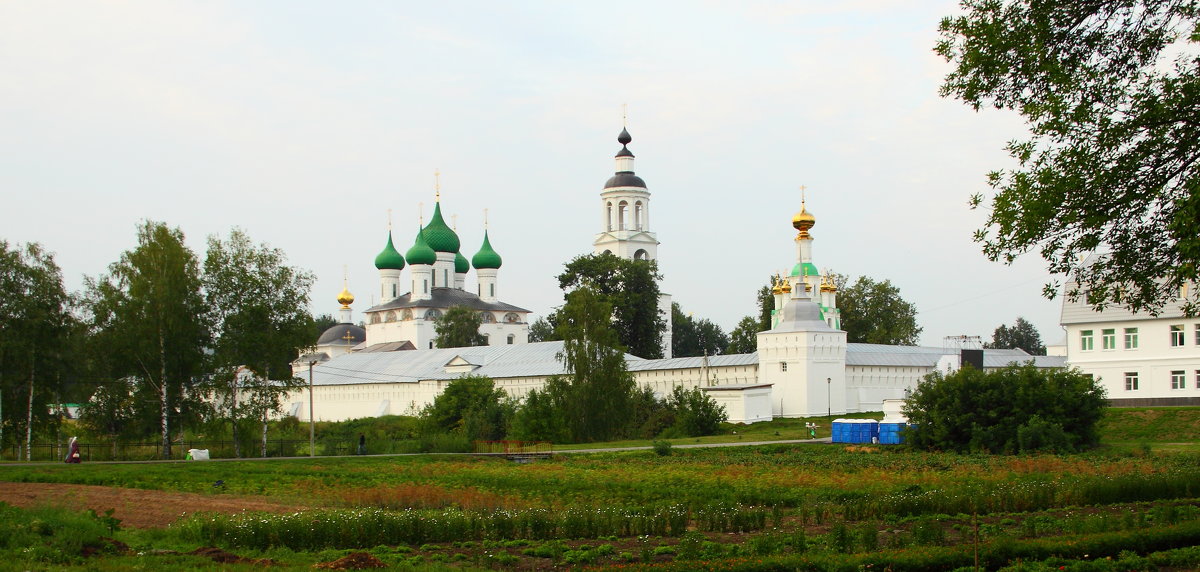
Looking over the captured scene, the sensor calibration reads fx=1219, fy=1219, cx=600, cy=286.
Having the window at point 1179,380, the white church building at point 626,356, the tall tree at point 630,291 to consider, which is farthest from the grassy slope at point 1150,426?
the tall tree at point 630,291

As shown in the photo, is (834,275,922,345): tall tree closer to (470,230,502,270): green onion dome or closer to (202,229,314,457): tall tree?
(470,230,502,270): green onion dome

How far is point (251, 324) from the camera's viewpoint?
39.7 metres

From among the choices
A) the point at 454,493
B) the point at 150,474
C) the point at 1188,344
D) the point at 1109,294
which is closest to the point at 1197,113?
the point at 1109,294

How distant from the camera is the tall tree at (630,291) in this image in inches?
2778

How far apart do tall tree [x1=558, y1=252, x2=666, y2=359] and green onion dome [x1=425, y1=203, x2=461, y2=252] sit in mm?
18510

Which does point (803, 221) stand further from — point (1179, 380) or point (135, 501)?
point (135, 501)

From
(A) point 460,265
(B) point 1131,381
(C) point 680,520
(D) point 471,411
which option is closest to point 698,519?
(C) point 680,520

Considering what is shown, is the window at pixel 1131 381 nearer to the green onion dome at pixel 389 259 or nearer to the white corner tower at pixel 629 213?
the white corner tower at pixel 629 213

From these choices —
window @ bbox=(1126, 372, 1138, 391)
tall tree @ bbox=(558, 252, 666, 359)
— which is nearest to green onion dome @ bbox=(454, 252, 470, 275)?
tall tree @ bbox=(558, 252, 666, 359)

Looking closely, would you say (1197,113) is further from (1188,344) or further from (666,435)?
(666,435)

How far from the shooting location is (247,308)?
39.7 metres

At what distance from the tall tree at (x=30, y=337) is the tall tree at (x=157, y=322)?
1268 millimetres

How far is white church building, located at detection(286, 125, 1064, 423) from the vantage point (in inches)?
1950

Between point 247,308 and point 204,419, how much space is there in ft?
12.5
